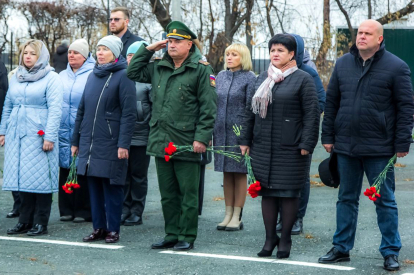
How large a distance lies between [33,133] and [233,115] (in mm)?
2013

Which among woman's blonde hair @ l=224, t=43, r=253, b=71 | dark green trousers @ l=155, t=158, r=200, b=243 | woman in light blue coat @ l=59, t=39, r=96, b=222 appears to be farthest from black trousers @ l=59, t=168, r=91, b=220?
woman's blonde hair @ l=224, t=43, r=253, b=71

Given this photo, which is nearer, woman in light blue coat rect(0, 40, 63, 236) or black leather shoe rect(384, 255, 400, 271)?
black leather shoe rect(384, 255, 400, 271)

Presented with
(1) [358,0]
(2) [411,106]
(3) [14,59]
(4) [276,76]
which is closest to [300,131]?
(4) [276,76]

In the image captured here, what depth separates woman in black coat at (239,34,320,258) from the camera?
669 centimetres

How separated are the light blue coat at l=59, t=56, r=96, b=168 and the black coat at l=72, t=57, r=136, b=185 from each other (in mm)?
924

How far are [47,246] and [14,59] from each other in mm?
18056

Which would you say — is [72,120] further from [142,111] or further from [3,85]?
[3,85]

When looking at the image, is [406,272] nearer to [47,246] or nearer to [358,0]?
[47,246]

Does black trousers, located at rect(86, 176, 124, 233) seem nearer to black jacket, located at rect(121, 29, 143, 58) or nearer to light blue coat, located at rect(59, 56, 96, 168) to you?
light blue coat, located at rect(59, 56, 96, 168)

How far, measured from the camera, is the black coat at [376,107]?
6.28m

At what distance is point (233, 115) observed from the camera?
8297 millimetres

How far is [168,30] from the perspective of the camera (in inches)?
287

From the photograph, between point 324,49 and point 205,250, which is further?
point 324,49

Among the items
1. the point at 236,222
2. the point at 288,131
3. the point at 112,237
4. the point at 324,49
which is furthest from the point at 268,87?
the point at 324,49
